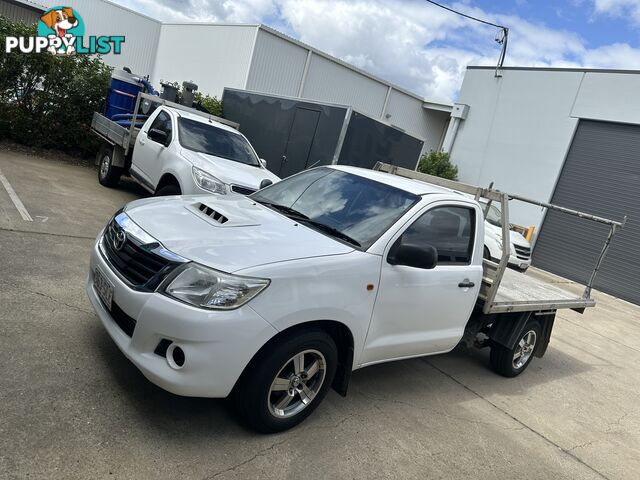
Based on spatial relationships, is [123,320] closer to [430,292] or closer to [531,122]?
[430,292]

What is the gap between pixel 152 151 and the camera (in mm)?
8375

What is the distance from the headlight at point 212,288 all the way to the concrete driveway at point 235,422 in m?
0.91

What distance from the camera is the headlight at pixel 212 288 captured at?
2877 millimetres

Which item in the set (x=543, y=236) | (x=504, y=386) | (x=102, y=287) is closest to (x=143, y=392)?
(x=102, y=287)

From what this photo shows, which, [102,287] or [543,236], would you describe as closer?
[102,287]

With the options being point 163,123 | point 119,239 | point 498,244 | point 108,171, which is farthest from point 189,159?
point 498,244

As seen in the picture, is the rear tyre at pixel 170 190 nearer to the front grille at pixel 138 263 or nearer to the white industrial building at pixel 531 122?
the front grille at pixel 138 263

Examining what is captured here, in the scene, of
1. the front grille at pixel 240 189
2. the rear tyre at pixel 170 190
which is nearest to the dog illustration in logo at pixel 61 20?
the rear tyre at pixel 170 190

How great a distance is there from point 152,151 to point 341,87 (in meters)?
15.9

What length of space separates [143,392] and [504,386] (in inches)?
153

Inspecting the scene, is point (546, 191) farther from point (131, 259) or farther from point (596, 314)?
point (131, 259)

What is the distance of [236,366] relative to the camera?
9.55 feet

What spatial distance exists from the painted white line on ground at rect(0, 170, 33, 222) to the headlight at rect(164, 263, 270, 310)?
4473 millimetres

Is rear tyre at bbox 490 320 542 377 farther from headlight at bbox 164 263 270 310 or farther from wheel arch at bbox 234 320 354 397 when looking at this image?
headlight at bbox 164 263 270 310
